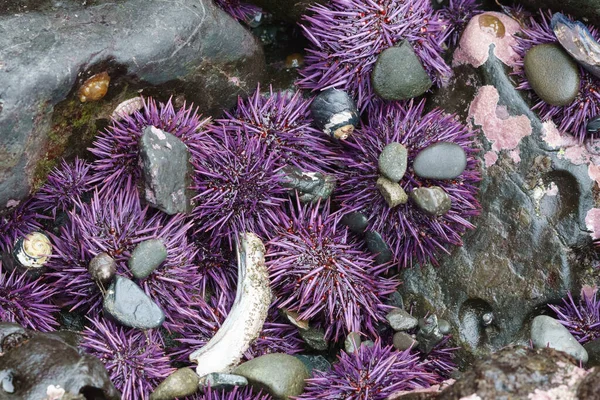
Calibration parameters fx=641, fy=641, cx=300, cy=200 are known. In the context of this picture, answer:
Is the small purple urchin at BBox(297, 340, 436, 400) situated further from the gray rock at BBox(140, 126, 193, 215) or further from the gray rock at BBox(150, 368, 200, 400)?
the gray rock at BBox(140, 126, 193, 215)

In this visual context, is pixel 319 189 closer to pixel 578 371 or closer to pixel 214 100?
pixel 214 100

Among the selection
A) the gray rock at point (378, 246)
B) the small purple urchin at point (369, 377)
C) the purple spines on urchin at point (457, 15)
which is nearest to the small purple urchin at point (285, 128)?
the gray rock at point (378, 246)

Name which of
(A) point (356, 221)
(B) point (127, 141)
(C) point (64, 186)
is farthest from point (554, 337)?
(C) point (64, 186)

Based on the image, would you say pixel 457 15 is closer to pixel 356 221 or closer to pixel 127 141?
pixel 356 221

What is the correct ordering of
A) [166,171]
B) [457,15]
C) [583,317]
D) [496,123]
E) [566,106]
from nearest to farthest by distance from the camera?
[166,171], [583,317], [566,106], [496,123], [457,15]

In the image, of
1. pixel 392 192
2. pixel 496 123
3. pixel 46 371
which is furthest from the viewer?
pixel 496 123

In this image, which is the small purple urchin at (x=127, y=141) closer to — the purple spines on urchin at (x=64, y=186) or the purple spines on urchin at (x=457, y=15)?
the purple spines on urchin at (x=64, y=186)
